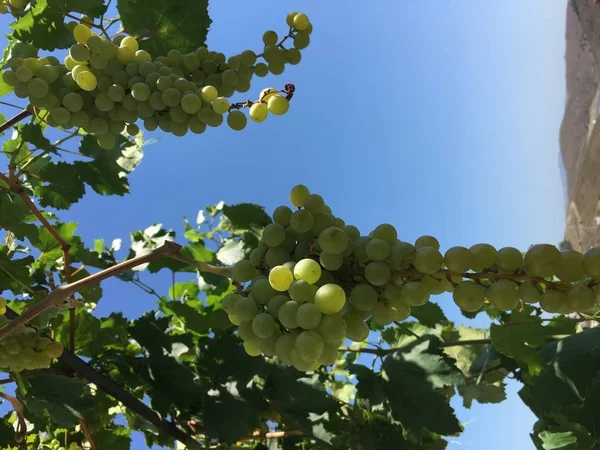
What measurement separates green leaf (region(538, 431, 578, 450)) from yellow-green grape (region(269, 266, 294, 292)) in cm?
80

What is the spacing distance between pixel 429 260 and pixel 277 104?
478 millimetres

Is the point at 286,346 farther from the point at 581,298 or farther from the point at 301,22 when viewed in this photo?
the point at 301,22

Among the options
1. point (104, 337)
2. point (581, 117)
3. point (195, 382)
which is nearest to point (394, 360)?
point (195, 382)

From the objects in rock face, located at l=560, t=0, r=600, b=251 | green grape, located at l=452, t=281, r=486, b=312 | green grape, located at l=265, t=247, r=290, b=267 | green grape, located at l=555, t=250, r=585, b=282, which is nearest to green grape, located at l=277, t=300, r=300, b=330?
green grape, located at l=265, t=247, r=290, b=267

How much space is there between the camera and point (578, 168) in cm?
836

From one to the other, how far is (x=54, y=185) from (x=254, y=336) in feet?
3.55

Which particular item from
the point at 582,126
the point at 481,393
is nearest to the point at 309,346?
the point at 481,393

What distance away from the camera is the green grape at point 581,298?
0.54 m

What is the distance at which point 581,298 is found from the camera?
21.3 inches

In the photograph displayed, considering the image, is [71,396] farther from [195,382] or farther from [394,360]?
[394,360]

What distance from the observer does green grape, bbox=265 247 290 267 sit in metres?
0.71

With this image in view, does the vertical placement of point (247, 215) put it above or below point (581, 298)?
above

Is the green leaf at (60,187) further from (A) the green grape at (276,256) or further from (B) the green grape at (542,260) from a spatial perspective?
(B) the green grape at (542,260)

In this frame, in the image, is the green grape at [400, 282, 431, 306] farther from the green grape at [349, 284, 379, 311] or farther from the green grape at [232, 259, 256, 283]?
the green grape at [232, 259, 256, 283]
